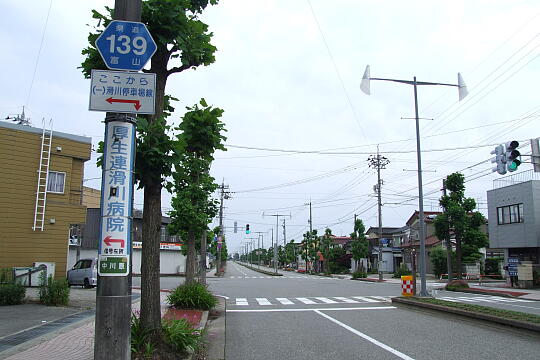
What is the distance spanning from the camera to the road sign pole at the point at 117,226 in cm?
454

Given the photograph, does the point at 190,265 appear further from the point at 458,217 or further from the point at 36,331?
the point at 458,217

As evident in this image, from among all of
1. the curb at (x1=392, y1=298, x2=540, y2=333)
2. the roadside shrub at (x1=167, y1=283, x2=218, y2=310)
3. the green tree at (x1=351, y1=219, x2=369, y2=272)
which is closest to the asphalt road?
the curb at (x1=392, y1=298, x2=540, y2=333)

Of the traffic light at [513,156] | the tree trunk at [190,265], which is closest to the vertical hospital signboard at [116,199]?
the tree trunk at [190,265]

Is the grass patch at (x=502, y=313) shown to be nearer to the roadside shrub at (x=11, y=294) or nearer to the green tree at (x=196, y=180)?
the green tree at (x=196, y=180)

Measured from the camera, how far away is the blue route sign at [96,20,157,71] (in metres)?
4.88

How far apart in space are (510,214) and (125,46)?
34918 mm

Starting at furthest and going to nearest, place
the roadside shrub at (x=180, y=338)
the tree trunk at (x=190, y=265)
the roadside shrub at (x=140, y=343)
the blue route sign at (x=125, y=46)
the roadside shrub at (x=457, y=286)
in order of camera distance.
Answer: the roadside shrub at (x=457, y=286) < the tree trunk at (x=190, y=265) < the roadside shrub at (x=180, y=338) < the roadside shrub at (x=140, y=343) < the blue route sign at (x=125, y=46)

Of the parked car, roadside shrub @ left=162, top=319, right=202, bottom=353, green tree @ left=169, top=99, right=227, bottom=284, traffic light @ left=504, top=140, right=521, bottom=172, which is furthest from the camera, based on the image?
the parked car

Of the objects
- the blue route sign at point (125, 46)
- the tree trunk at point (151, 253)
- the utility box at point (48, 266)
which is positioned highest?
the blue route sign at point (125, 46)

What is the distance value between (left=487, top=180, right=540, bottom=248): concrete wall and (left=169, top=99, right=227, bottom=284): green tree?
79.3ft

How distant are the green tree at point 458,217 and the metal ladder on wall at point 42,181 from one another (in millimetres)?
25220

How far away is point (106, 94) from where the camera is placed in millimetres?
4820

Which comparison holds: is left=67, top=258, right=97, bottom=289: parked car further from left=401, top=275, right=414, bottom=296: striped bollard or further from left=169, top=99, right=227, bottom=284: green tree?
left=401, top=275, right=414, bottom=296: striped bollard

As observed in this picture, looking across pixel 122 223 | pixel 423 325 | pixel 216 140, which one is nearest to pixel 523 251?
pixel 423 325
